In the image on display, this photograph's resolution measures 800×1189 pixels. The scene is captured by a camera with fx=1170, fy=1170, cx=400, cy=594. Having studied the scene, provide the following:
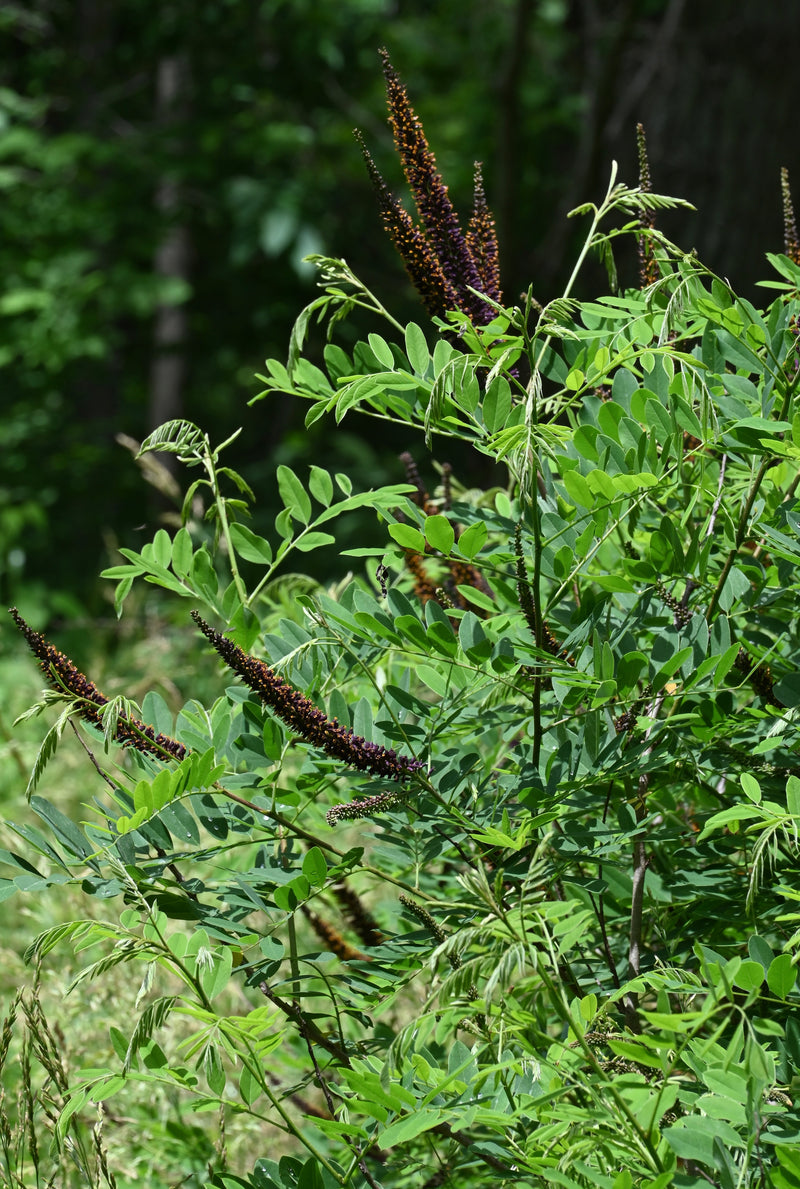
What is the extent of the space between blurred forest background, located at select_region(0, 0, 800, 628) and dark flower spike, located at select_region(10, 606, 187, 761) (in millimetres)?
3335

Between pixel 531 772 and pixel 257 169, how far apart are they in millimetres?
5556

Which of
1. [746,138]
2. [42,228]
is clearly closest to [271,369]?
[746,138]

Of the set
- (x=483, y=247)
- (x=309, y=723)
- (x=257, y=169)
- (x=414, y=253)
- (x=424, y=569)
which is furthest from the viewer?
(x=257, y=169)

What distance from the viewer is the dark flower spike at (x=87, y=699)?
2.81 ft

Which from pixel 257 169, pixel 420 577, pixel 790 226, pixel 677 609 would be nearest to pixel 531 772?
pixel 677 609

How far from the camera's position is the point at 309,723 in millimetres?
853

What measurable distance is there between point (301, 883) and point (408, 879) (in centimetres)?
Result: 49

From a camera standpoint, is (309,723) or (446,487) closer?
(309,723)

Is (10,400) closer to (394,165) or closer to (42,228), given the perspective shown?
(42,228)

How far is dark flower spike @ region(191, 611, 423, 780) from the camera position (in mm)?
834

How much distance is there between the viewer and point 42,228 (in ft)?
18.6

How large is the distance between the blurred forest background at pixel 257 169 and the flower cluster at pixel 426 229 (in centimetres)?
333

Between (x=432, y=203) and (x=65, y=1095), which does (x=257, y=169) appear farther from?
(x=65, y=1095)

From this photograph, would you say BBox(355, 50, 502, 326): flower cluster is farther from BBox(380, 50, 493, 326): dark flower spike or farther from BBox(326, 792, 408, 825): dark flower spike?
BBox(326, 792, 408, 825): dark flower spike
